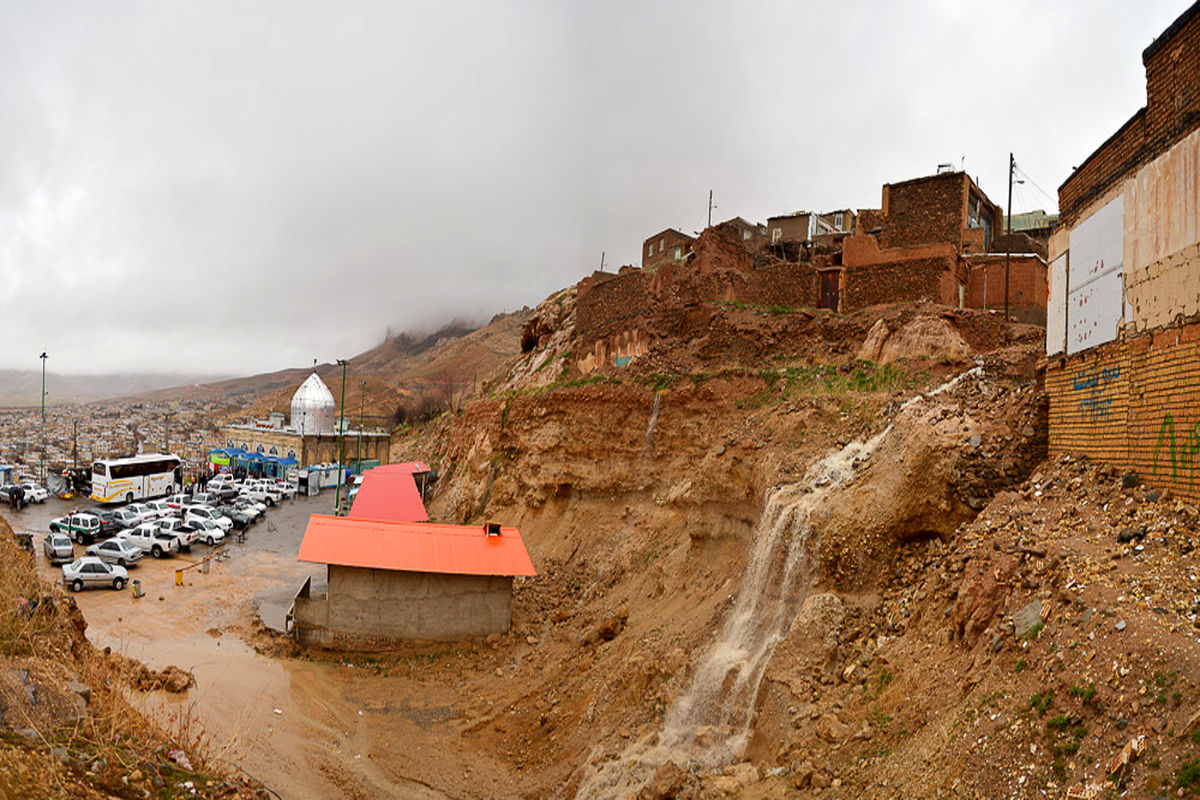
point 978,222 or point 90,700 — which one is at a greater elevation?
Answer: point 978,222

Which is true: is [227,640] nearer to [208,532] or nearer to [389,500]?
[389,500]

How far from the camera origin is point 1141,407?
9500 millimetres

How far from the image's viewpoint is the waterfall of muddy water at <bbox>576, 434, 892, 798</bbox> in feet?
40.9

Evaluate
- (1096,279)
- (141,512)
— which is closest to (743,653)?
(1096,279)

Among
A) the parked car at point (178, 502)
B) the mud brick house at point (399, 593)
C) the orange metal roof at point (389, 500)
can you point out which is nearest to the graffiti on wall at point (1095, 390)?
the mud brick house at point (399, 593)

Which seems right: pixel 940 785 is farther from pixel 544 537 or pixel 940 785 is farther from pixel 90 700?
pixel 544 537

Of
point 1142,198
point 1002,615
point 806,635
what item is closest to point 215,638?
point 806,635

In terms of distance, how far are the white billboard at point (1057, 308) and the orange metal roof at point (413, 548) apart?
14889 mm

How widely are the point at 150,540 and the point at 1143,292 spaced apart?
1568 inches

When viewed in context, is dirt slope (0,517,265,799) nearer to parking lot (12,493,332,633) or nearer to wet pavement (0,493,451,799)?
wet pavement (0,493,451,799)

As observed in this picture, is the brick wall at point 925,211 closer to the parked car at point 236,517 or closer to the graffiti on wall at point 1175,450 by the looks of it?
the graffiti on wall at point 1175,450

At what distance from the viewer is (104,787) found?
7.38 meters

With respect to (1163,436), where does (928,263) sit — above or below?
above

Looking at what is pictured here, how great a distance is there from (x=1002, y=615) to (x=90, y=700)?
12.7 metres
